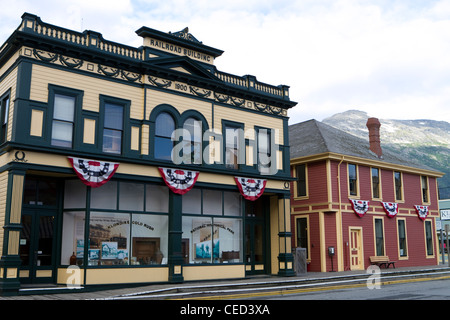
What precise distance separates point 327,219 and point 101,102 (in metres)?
14.6

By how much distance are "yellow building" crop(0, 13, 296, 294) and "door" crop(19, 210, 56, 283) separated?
1.4 inches

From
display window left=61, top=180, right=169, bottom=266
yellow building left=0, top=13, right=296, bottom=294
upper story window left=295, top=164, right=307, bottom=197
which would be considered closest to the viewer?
yellow building left=0, top=13, right=296, bottom=294

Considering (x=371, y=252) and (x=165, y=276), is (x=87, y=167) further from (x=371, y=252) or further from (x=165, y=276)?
(x=371, y=252)

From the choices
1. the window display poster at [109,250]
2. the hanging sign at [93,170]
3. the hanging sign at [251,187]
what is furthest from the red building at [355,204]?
the hanging sign at [93,170]

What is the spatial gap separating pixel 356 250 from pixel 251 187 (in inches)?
363

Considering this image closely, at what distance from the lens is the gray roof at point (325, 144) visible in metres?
28.0

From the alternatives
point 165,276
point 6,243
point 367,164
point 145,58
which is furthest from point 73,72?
point 367,164

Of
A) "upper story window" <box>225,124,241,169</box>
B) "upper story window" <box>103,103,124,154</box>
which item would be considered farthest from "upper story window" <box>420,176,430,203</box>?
"upper story window" <box>103,103,124,154</box>

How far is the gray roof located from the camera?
2803 centimetres

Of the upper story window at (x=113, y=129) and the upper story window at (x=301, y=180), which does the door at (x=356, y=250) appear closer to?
the upper story window at (x=301, y=180)

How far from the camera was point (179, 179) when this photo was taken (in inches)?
754

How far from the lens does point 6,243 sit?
14820mm

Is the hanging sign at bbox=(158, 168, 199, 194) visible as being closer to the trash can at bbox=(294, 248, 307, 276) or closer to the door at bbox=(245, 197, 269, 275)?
the door at bbox=(245, 197, 269, 275)
